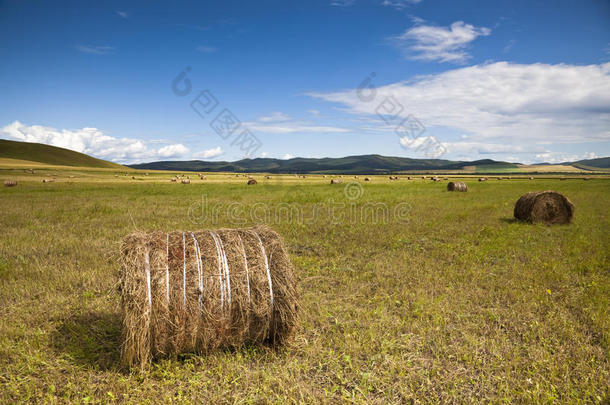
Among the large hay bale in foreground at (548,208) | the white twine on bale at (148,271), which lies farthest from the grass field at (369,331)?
the large hay bale in foreground at (548,208)

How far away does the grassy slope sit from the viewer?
122 metres

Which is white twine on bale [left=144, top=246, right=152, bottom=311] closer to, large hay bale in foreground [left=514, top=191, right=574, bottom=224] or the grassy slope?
large hay bale in foreground [left=514, top=191, right=574, bottom=224]

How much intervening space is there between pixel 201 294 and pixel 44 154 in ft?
544

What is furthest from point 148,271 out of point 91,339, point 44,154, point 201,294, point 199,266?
point 44,154

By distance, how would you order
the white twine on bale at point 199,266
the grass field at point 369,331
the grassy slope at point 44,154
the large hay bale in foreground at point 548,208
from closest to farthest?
the grass field at point 369,331
the white twine on bale at point 199,266
the large hay bale in foreground at point 548,208
the grassy slope at point 44,154

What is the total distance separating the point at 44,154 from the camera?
132 meters

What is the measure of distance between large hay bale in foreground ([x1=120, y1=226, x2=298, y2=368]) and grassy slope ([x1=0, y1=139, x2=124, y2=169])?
147m

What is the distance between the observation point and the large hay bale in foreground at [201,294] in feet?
15.9

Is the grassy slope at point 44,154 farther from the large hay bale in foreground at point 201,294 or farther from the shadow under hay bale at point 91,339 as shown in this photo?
the large hay bale in foreground at point 201,294

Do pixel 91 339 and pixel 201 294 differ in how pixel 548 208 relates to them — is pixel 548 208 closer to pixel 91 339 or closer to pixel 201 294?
pixel 201 294

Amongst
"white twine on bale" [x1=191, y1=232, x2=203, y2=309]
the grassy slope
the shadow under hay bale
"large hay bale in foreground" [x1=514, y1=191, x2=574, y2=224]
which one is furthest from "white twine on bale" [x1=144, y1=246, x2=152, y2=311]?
the grassy slope

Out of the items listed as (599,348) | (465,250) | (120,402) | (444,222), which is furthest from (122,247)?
(444,222)

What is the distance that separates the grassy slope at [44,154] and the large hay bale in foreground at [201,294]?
14654cm

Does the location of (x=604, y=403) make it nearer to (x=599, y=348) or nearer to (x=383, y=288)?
(x=599, y=348)
